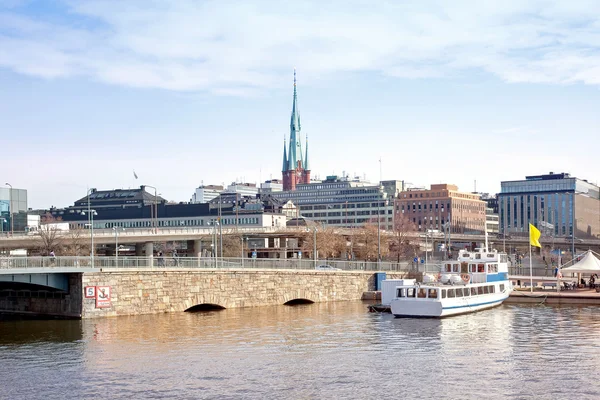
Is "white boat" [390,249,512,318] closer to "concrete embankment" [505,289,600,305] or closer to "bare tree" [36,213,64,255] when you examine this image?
"concrete embankment" [505,289,600,305]

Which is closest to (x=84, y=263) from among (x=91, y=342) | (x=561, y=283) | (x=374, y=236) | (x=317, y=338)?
(x=91, y=342)

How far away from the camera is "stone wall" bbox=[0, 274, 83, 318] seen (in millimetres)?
73812

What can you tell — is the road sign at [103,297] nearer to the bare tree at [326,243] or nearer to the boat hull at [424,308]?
the boat hull at [424,308]

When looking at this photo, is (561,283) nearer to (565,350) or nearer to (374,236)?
(374,236)

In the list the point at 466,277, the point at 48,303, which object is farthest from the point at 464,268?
the point at 48,303

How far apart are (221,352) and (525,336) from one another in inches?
893

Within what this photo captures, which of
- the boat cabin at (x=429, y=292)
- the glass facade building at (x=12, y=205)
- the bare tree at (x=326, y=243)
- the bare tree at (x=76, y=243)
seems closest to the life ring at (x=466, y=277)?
the boat cabin at (x=429, y=292)

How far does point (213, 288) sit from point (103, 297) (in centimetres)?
1291

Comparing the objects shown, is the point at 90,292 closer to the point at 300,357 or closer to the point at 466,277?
the point at 300,357

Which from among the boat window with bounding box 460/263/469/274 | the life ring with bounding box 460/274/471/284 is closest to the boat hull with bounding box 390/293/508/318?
the life ring with bounding box 460/274/471/284

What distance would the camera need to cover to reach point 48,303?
77125 mm

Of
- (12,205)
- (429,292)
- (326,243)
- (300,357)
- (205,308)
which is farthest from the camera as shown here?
(12,205)

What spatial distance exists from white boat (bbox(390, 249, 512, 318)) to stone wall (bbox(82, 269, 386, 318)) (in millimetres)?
14505

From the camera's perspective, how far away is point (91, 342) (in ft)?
198
